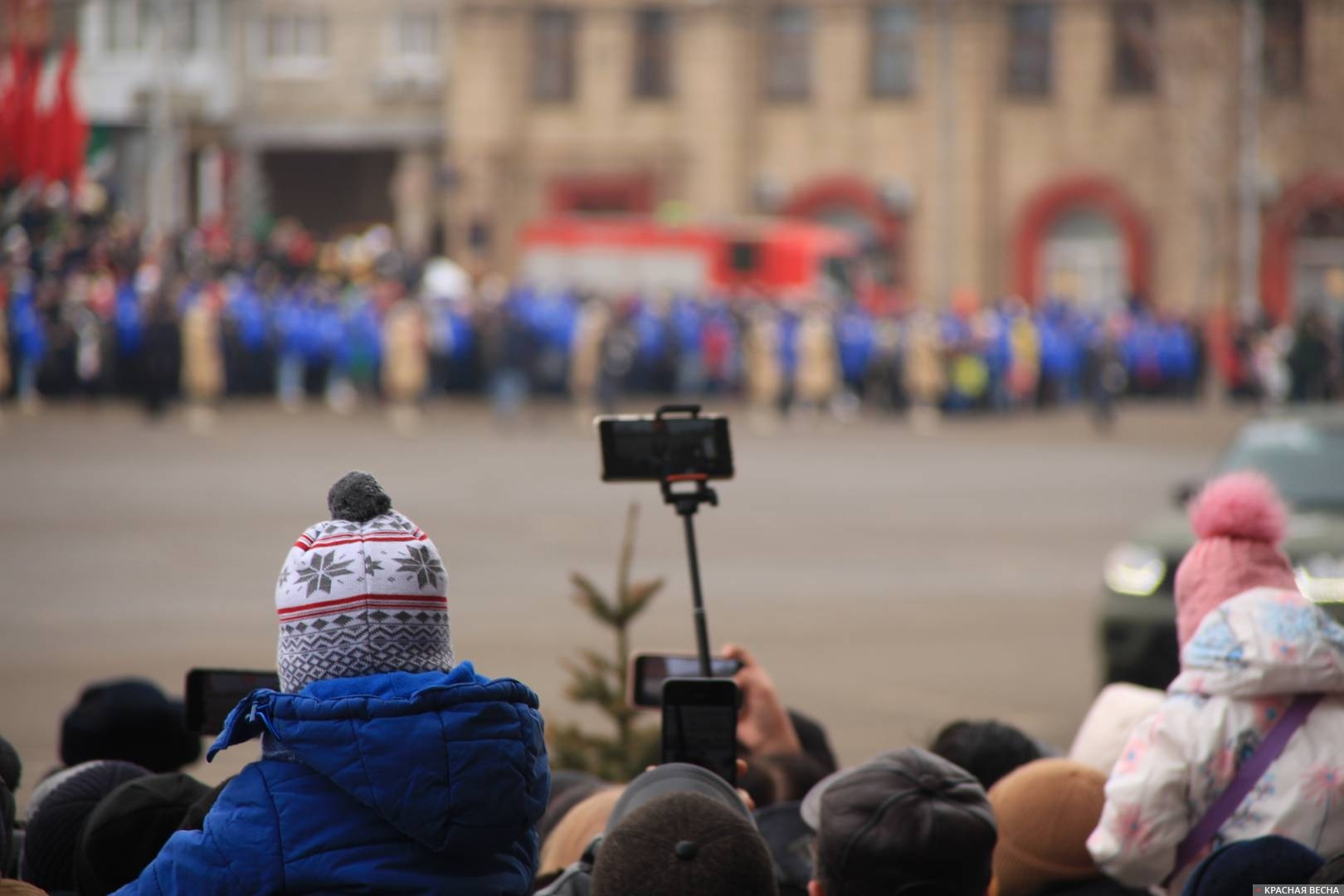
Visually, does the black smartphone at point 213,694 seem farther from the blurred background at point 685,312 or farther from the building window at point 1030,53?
the building window at point 1030,53

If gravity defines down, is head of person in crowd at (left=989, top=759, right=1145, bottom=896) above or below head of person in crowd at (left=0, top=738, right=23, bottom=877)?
below

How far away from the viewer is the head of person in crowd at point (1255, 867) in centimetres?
319

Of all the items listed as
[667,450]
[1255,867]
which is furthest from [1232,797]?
[667,450]

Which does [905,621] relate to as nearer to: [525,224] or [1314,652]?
[1314,652]

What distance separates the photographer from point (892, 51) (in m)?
44.8

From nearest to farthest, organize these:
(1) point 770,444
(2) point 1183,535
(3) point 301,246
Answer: (2) point 1183,535
(1) point 770,444
(3) point 301,246

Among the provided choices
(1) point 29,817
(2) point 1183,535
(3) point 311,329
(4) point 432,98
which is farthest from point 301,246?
(1) point 29,817

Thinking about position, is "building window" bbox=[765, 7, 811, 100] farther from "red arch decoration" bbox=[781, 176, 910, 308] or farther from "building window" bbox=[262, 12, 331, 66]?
"building window" bbox=[262, 12, 331, 66]

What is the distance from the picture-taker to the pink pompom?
4.51 m

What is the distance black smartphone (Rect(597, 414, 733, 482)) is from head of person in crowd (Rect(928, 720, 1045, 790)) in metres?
0.84

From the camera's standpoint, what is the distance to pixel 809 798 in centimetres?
376

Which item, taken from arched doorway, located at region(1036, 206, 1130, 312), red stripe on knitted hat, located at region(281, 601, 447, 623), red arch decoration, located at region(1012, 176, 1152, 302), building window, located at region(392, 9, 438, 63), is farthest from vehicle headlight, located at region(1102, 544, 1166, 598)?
building window, located at region(392, 9, 438, 63)

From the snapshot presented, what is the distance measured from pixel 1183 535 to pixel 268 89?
4233cm

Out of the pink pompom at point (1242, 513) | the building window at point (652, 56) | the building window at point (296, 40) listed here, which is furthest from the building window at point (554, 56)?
the pink pompom at point (1242, 513)
